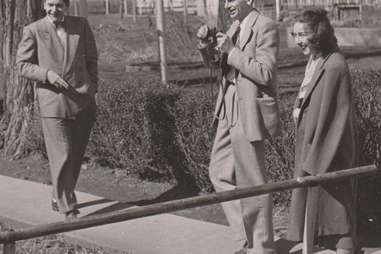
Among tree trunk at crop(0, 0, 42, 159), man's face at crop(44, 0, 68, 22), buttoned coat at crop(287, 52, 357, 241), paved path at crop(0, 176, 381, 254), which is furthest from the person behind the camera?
tree trunk at crop(0, 0, 42, 159)

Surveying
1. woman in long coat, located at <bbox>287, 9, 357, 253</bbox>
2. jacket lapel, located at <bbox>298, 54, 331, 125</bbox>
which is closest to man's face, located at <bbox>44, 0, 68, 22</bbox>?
woman in long coat, located at <bbox>287, 9, 357, 253</bbox>

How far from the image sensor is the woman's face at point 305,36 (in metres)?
5.32

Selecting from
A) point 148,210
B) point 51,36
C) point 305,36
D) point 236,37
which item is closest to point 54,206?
point 51,36

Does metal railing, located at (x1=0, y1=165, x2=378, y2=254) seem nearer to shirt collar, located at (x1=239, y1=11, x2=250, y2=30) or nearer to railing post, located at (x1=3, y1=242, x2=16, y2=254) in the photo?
railing post, located at (x1=3, y1=242, x2=16, y2=254)

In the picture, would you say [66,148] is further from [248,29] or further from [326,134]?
[326,134]

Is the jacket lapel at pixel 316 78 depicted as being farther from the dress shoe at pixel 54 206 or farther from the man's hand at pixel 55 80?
the dress shoe at pixel 54 206

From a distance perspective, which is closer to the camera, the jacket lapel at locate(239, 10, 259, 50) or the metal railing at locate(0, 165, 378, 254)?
the metal railing at locate(0, 165, 378, 254)

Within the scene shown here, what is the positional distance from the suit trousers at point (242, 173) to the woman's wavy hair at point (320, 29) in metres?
0.74

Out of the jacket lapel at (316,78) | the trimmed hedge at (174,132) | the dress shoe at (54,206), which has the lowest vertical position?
the dress shoe at (54,206)

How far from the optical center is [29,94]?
412 inches

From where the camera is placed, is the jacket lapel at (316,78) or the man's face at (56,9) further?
the man's face at (56,9)

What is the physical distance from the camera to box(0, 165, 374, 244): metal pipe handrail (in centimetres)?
332

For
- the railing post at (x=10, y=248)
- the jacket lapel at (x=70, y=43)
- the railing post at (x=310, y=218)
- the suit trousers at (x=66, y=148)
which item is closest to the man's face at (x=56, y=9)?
the jacket lapel at (x=70, y=43)

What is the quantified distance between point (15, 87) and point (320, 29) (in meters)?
5.88
